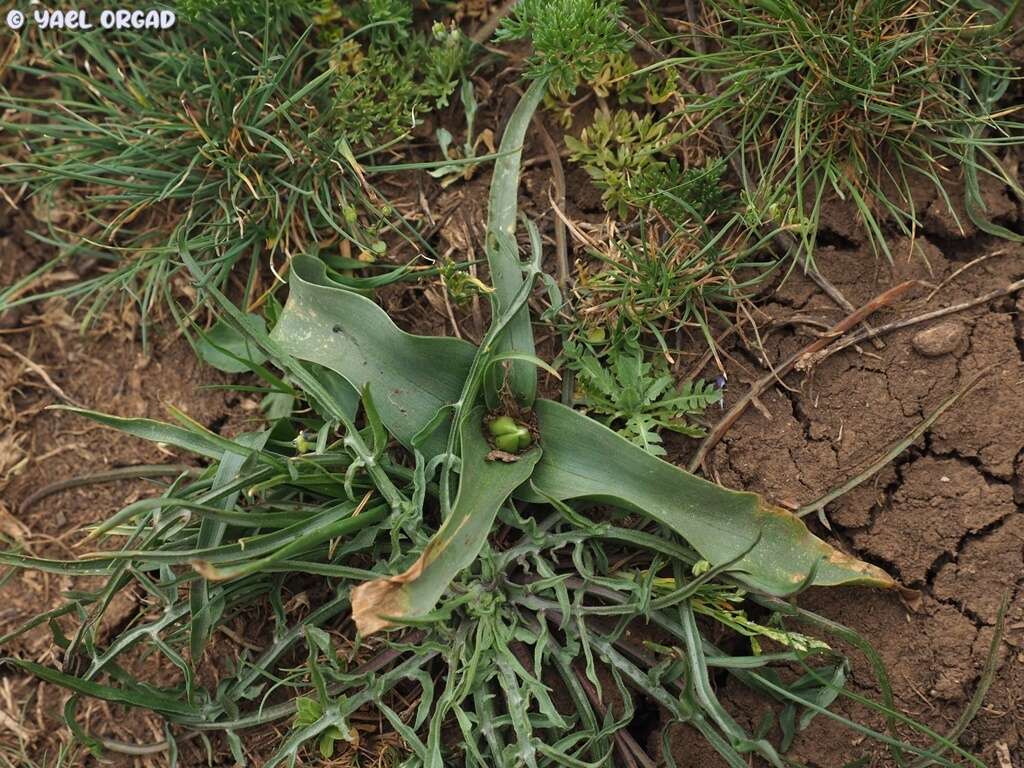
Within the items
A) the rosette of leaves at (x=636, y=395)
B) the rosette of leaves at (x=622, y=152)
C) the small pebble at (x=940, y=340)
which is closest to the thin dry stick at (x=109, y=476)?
the rosette of leaves at (x=636, y=395)

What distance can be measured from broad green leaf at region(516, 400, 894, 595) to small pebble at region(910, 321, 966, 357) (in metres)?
0.46

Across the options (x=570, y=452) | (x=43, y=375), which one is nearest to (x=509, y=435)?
(x=570, y=452)

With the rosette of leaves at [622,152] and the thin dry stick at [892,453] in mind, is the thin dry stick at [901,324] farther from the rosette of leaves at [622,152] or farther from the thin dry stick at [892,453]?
the rosette of leaves at [622,152]

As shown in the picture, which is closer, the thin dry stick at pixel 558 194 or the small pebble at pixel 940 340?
the small pebble at pixel 940 340

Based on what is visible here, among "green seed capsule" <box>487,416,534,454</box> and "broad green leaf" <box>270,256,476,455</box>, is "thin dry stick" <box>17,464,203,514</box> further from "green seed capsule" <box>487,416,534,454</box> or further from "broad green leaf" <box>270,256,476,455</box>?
"green seed capsule" <box>487,416,534,454</box>

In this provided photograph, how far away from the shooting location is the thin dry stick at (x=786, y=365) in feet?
6.52

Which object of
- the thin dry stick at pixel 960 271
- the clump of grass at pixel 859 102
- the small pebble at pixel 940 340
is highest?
the clump of grass at pixel 859 102

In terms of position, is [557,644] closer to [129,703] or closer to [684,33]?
[129,703]

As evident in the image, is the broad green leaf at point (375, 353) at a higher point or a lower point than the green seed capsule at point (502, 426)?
higher

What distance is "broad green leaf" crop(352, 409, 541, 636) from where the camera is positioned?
4.95ft

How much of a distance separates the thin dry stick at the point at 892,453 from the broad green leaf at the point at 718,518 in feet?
0.25

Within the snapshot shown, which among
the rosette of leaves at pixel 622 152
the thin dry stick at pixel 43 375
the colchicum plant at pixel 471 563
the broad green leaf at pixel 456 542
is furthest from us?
the thin dry stick at pixel 43 375

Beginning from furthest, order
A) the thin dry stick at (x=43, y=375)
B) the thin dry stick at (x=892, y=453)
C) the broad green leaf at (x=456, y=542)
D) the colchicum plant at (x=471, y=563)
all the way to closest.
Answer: the thin dry stick at (x=43, y=375) → the thin dry stick at (x=892, y=453) → the colchicum plant at (x=471, y=563) → the broad green leaf at (x=456, y=542)

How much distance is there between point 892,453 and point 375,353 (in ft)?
3.61
